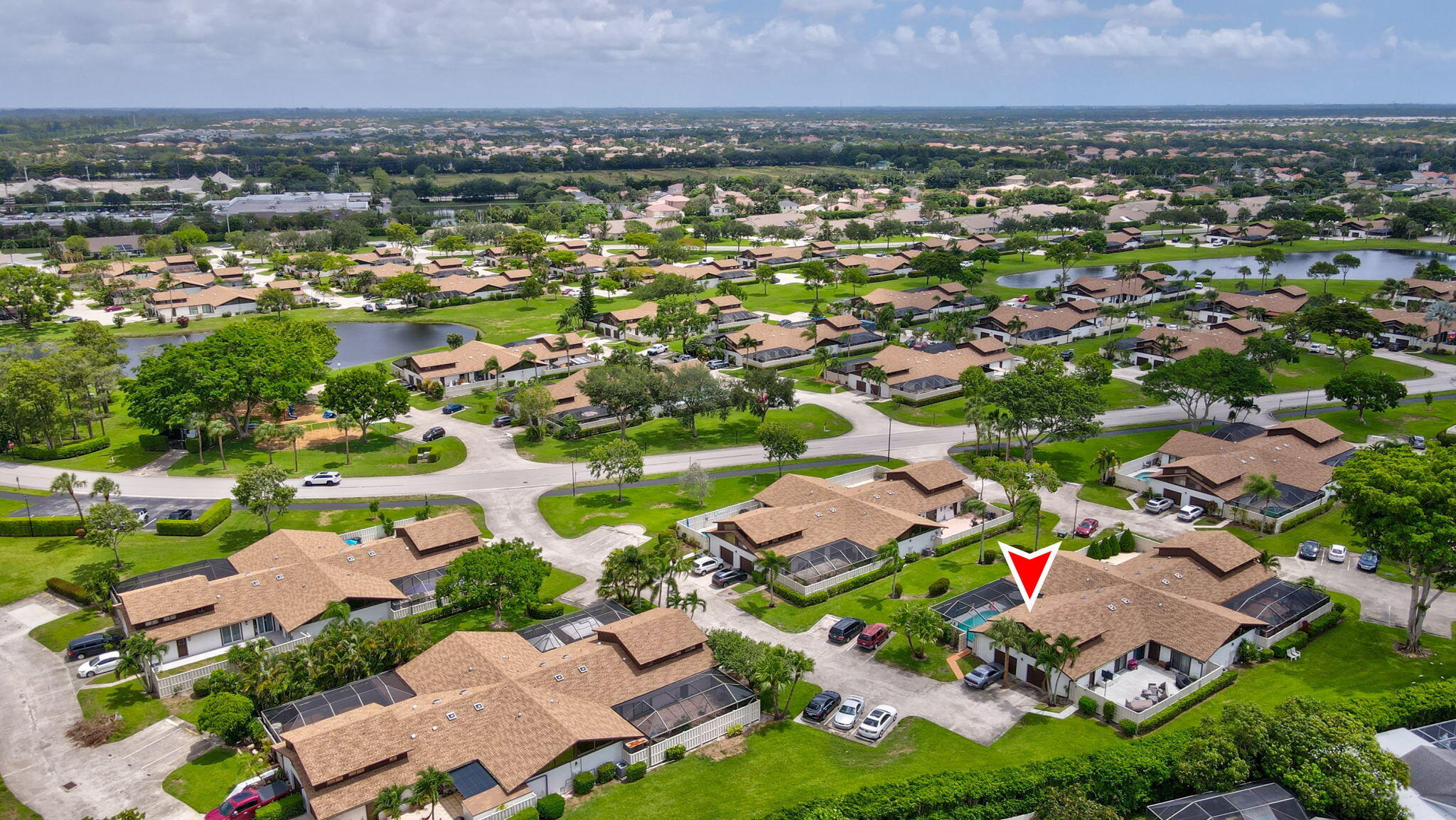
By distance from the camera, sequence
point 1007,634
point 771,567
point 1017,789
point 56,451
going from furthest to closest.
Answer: point 56,451 < point 771,567 < point 1007,634 < point 1017,789

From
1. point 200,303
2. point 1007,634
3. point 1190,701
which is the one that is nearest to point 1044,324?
point 1190,701

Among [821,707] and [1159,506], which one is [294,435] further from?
[1159,506]

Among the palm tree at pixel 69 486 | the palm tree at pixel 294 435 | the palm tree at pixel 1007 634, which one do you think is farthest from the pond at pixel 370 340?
the palm tree at pixel 1007 634

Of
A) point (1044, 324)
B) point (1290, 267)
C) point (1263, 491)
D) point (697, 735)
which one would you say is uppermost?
point (1290, 267)

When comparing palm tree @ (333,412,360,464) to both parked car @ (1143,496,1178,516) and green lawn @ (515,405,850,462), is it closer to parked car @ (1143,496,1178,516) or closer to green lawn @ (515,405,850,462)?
green lawn @ (515,405,850,462)

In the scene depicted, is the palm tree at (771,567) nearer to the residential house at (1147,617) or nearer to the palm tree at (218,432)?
the residential house at (1147,617)

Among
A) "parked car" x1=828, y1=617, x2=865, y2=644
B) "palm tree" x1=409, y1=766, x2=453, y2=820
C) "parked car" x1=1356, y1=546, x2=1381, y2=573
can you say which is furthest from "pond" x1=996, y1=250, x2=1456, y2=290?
"palm tree" x1=409, y1=766, x2=453, y2=820
